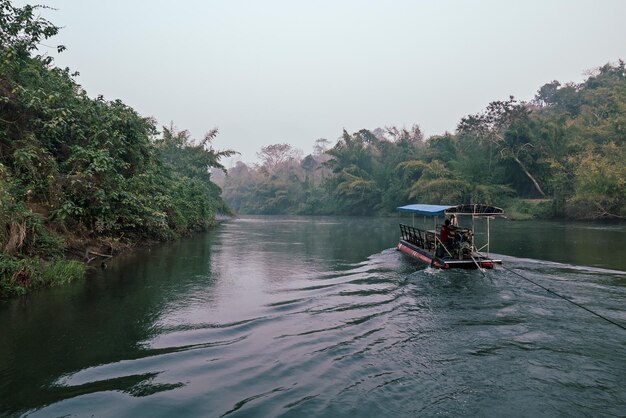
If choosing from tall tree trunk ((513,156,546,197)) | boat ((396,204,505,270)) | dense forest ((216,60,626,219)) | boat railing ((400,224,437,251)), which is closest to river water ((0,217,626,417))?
boat ((396,204,505,270))

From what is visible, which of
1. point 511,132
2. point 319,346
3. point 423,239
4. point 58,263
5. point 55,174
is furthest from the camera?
point 511,132

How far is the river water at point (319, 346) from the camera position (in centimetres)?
507

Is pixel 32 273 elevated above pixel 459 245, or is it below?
below

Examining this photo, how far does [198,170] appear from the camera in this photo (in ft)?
137

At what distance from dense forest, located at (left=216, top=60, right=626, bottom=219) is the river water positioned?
82.9 feet

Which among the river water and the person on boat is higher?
the person on boat


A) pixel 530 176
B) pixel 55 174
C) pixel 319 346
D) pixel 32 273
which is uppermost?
pixel 530 176

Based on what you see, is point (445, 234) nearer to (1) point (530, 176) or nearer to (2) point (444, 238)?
(2) point (444, 238)

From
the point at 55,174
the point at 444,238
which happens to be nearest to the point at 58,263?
the point at 55,174

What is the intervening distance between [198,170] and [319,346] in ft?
122

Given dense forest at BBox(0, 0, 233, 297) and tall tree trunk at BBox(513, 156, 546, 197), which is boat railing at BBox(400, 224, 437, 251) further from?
tall tree trunk at BBox(513, 156, 546, 197)

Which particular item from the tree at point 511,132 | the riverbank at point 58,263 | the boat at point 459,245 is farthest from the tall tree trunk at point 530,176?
the riverbank at point 58,263

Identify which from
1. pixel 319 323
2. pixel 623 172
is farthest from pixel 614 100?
pixel 319 323

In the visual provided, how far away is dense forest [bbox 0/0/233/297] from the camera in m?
9.87
